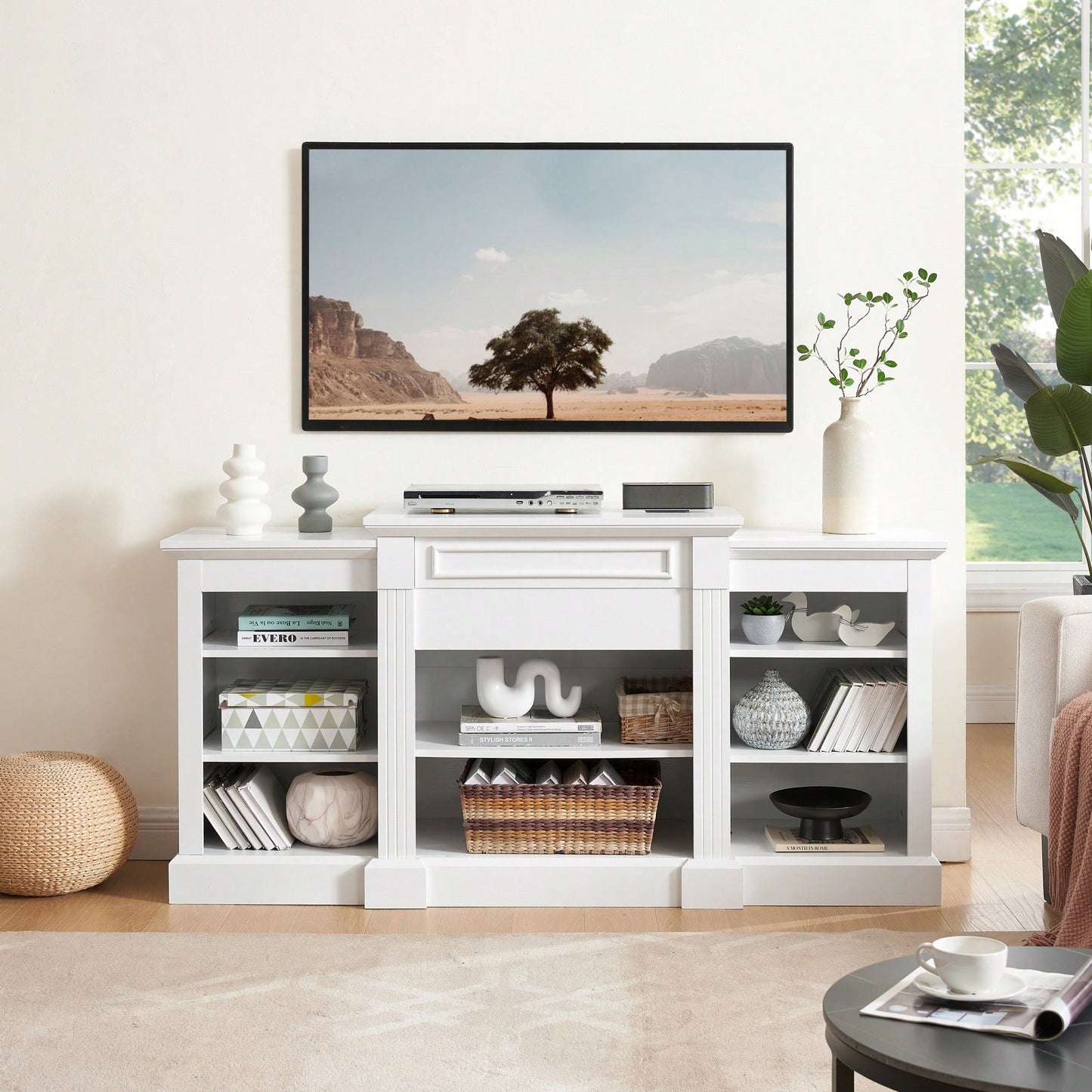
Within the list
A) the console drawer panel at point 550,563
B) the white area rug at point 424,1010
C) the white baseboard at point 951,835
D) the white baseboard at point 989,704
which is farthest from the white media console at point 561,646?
the white baseboard at point 989,704

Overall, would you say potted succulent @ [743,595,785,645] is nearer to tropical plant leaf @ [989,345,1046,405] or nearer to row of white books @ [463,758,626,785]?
row of white books @ [463,758,626,785]

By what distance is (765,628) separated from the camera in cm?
290

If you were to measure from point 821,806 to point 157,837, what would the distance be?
72.1 inches

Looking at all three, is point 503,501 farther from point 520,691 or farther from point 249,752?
point 249,752

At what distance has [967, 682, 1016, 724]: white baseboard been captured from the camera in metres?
4.93

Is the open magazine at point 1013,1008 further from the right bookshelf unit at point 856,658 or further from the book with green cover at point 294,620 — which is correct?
the book with green cover at point 294,620

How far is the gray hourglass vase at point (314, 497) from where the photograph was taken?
118 inches

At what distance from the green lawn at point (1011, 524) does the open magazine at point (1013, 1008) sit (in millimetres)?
6553

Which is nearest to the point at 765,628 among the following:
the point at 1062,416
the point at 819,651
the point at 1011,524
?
the point at 819,651

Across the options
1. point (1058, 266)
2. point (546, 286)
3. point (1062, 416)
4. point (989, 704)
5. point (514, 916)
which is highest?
point (1058, 266)

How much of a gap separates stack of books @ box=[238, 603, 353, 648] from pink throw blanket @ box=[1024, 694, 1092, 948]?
1.70m

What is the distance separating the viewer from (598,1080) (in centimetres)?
198

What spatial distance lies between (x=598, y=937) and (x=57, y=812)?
138 centimetres

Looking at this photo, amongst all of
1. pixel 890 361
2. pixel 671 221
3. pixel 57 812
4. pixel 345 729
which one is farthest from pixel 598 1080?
pixel 671 221
